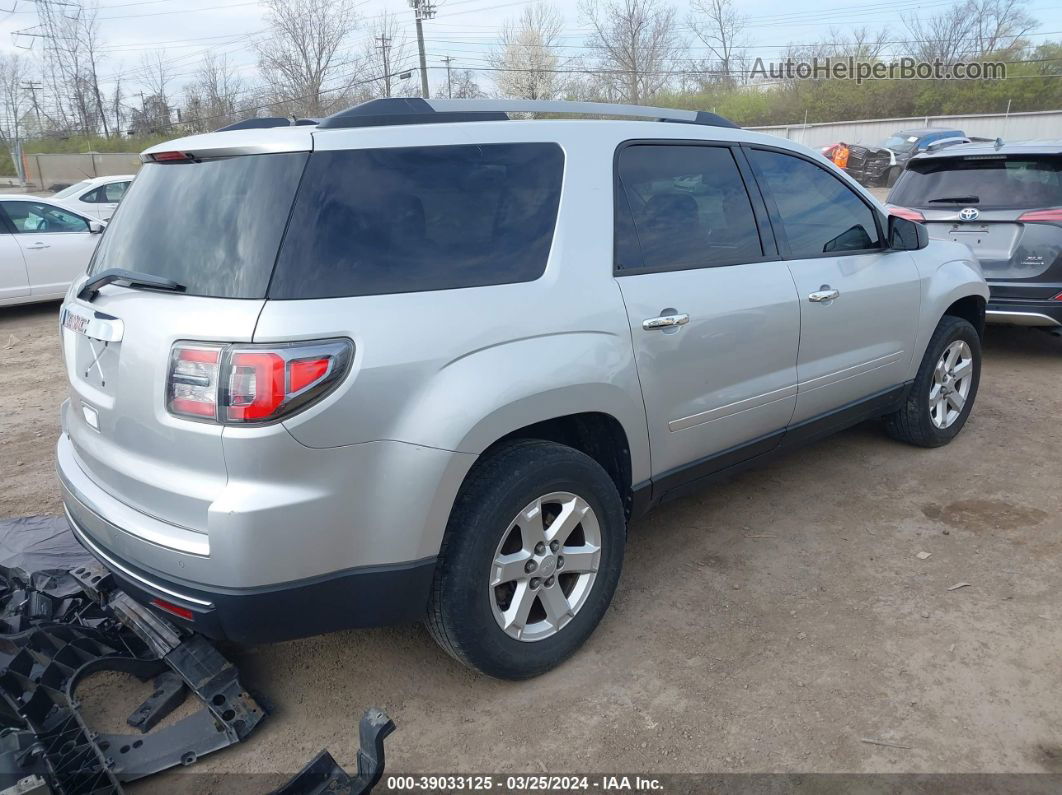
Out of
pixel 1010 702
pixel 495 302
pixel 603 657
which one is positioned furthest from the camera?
pixel 603 657

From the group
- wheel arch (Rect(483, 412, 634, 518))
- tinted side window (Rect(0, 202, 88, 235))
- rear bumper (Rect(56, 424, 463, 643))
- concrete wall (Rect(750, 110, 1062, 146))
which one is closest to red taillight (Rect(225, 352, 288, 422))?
rear bumper (Rect(56, 424, 463, 643))

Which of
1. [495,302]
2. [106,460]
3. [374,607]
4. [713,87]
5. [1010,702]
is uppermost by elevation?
[713,87]

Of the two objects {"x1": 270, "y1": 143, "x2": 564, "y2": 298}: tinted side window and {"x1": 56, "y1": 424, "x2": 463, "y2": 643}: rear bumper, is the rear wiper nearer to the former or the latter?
{"x1": 270, "y1": 143, "x2": 564, "y2": 298}: tinted side window

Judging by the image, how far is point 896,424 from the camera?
4.75 meters

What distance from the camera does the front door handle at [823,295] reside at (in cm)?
364

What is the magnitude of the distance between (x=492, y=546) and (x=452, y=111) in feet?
4.75

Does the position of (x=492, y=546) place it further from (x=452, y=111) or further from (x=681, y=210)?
(x=681, y=210)

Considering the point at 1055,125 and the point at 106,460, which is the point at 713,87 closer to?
the point at 1055,125

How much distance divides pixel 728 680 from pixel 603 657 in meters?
0.45

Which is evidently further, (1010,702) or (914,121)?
(914,121)

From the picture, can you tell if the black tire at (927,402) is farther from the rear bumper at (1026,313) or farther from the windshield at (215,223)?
the windshield at (215,223)

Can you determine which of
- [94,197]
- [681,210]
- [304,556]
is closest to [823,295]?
[681,210]

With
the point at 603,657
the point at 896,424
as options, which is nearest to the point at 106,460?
the point at 603,657

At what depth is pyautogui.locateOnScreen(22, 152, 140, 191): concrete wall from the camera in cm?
4038
